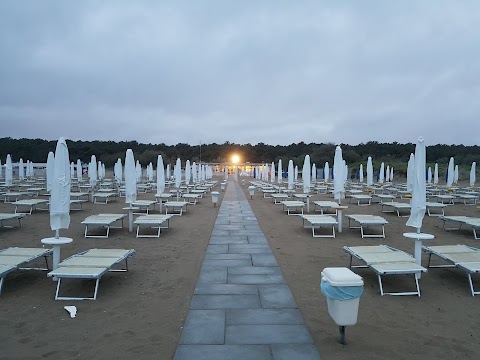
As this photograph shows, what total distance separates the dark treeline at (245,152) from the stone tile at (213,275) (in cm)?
4112

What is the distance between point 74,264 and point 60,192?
1.12m

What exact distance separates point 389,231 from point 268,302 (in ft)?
22.1

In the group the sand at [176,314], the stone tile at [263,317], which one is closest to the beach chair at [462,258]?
the sand at [176,314]

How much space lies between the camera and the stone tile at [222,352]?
3.12 m

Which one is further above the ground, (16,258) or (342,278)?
(342,278)

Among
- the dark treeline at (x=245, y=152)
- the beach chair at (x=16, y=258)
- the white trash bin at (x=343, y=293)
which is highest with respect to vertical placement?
the dark treeline at (x=245, y=152)

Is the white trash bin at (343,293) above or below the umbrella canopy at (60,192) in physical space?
below

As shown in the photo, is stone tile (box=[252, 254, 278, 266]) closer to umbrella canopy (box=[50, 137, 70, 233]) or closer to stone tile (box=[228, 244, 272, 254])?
stone tile (box=[228, 244, 272, 254])

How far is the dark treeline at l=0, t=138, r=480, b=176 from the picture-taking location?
57.4m

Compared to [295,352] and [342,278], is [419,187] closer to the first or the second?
[342,278]

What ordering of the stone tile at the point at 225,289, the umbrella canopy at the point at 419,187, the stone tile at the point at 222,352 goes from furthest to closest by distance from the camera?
the umbrella canopy at the point at 419,187
the stone tile at the point at 225,289
the stone tile at the point at 222,352

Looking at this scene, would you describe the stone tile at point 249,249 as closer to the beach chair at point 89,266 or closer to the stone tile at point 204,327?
the beach chair at point 89,266

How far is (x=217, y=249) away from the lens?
738 centimetres

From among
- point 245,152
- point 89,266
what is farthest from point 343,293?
point 245,152
